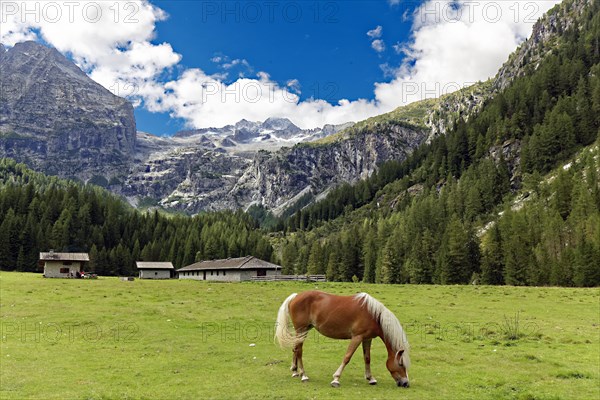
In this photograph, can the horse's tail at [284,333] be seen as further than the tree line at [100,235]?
No

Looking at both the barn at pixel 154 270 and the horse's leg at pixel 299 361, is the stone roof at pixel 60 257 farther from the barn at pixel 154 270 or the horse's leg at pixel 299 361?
the horse's leg at pixel 299 361

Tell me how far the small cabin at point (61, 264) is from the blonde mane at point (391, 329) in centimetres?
9408

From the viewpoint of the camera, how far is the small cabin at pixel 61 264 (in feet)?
293

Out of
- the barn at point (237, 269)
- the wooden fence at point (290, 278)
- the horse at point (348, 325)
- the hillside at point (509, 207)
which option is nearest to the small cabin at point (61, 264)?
the barn at point (237, 269)

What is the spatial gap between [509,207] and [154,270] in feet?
348

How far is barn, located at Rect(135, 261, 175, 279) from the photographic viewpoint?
12088 cm

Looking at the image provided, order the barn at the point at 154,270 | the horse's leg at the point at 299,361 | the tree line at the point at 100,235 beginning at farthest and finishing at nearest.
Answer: the barn at the point at 154,270
the tree line at the point at 100,235
the horse's leg at the point at 299,361

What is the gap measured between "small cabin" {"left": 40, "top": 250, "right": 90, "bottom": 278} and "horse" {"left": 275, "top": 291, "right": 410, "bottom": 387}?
9136 cm

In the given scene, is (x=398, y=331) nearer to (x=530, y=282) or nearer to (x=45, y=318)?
(x=45, y=318)

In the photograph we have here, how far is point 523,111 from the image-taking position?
167875 mm

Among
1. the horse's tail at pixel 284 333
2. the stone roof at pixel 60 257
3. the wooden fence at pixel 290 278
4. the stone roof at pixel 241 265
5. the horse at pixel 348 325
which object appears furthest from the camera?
the stone roof at pixel 241 265

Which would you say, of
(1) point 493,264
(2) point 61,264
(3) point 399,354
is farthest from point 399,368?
(2) point 61,264

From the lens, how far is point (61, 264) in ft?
300

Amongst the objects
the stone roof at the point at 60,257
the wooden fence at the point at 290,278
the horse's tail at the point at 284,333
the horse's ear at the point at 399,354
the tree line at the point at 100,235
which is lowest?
the wooden fence at the point at 290,278
